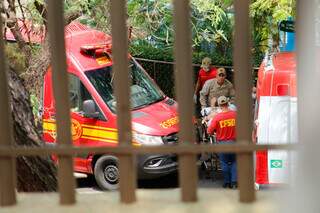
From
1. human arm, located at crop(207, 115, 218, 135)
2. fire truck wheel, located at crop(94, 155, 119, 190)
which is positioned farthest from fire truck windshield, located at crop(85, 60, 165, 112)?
human arm, located at crop(207, 115, 218, 135)

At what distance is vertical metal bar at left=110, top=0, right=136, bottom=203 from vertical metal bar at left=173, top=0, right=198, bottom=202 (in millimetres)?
164

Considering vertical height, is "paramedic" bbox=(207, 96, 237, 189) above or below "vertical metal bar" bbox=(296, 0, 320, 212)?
below

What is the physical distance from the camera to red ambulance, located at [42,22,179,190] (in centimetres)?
746

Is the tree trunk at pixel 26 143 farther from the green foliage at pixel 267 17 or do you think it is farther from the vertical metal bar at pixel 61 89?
the green foliage at pixel 267 17

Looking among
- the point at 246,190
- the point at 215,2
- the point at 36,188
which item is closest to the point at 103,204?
the point at 246,190

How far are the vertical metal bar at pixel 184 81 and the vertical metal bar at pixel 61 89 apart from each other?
371 millimetres

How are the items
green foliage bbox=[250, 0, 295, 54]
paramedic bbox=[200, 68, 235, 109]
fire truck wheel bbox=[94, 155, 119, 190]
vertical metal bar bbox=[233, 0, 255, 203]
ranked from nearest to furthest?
1. vertical metal bar bbox=[233, 0, 255, 203]
2. fire truck wheel bbox=[94, 155, 119, 190]
3. paramedic bbox=[200, 68, 235, 109]
4. green foliage bbox=[250, 0, 295, 54]

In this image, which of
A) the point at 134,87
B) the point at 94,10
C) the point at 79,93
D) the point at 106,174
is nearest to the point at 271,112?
the point at 134,87

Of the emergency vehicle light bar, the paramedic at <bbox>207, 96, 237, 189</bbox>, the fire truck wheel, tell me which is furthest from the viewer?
the emergency vehicle light bar

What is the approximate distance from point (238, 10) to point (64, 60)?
587mm

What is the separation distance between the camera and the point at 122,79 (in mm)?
1964

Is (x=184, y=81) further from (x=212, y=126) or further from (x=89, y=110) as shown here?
(x=89, y=110)

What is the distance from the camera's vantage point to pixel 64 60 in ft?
6.52

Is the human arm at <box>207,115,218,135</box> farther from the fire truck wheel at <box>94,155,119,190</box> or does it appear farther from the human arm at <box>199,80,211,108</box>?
the fire truck wheel at <box>94,155,119,190</box>
